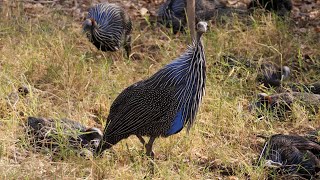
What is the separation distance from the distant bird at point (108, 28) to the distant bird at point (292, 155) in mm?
2129

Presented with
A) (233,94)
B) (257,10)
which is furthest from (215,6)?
(233,94)

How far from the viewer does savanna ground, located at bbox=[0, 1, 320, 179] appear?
13.6ft

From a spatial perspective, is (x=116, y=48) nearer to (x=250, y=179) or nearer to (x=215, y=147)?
(x=215, y=147)

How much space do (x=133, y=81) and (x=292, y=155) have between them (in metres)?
1.71

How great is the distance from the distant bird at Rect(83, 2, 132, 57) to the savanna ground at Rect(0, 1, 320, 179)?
123 millimetres

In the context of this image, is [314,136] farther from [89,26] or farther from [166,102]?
[89,26]

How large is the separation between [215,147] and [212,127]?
0.29 m

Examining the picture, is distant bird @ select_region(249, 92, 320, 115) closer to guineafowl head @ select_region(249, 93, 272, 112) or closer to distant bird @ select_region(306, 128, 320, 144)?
guineafowl head @ select_region(249, 93, 272, 112)

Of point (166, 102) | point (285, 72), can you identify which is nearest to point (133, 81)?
point (285, 72)

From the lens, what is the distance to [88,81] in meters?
5.32

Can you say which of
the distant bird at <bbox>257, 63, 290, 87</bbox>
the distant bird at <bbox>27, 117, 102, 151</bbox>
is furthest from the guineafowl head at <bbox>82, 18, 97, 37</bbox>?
the distant bird at <bbox>27, 117, 102, 151</bbox>

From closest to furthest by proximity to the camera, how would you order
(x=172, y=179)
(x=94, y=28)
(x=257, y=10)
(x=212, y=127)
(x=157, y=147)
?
1. (x=172, y=179)
2. (x=157, y=147)
3. (x=212, y=127)
4. (x=94, y=28)
5. (x=257, y=10)

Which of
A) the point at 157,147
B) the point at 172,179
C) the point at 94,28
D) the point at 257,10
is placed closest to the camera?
the point at 172,179

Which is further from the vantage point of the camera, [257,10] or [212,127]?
[257,10]
